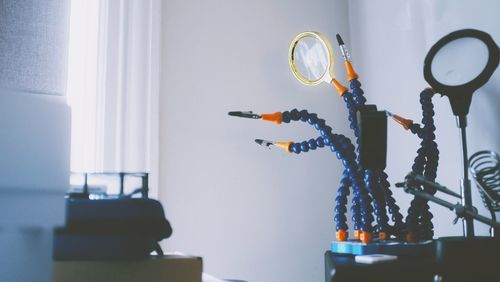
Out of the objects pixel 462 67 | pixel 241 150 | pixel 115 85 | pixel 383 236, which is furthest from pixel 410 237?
pixel 115 85

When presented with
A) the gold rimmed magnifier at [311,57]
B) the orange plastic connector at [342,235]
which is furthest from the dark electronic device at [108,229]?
the gold rimmed magnifier at [311,57]

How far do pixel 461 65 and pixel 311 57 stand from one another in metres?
0.39

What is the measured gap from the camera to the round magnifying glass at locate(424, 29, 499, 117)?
81 cm

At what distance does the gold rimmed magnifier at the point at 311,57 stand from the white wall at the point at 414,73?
270 mm

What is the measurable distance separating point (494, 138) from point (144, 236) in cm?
75

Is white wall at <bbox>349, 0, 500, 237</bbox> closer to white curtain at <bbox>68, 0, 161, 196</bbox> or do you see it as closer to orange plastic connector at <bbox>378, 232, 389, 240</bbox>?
orange plastic connector at <bbox>378, 232, 389, 240</bbox>

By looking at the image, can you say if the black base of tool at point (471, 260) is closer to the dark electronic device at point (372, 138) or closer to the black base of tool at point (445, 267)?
the black base of tool at point (445, 267)

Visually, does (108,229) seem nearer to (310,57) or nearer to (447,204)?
(447,204)

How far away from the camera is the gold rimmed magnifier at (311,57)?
1.10 metres

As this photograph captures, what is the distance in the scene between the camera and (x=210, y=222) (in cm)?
141

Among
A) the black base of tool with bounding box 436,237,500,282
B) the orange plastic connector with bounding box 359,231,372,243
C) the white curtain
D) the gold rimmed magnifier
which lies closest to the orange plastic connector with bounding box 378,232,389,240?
the orange plastic connector with bounding box 359,231,372,243

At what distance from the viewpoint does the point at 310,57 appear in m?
1.15

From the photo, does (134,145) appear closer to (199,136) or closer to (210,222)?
(199,136)

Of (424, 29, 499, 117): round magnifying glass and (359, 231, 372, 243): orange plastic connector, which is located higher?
(424, 29, 499, 117): round magnifying glass
